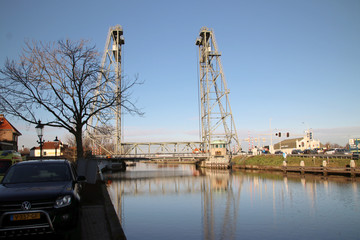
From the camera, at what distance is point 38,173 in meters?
8.30

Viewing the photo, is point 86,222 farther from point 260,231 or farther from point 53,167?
point 260,231

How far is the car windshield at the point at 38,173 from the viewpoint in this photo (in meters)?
8.02

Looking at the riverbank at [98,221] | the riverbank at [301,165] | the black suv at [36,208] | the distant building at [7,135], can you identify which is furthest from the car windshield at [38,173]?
the distant building at [7,135]

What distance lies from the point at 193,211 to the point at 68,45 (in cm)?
1093

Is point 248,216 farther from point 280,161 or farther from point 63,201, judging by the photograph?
point 280,161

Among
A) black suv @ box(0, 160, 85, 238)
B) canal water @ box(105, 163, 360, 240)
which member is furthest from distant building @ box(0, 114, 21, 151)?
black suv @ box(0, 160, 85, 238)

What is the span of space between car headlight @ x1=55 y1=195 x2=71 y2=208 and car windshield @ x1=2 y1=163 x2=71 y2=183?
1326 millimetres

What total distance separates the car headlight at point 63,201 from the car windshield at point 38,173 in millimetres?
1326

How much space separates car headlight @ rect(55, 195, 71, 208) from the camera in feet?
22.1

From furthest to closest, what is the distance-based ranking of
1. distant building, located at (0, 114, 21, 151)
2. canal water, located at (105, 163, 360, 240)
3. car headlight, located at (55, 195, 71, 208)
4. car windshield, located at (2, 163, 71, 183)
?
distant building, located at (0, 114, 21, 151) < canal water, located at (105, 163, 360, 240) < car windshield, located at (2, 163, 71, 183) < car headlight, located at (55, 195, 71, 208)

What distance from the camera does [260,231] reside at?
1223cm

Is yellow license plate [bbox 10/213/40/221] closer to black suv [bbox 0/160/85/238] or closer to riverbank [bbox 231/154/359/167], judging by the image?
black suv [bbox 0/160/85/238]

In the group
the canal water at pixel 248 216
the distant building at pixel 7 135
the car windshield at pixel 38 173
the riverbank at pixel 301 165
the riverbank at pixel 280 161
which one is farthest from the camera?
the distant building at pixel 7 135

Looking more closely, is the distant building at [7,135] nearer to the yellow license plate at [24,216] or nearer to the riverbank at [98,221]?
the riverbank at [98,221]
